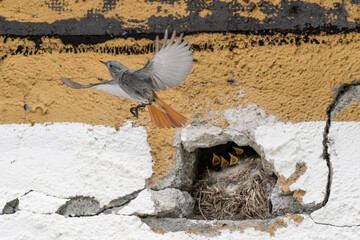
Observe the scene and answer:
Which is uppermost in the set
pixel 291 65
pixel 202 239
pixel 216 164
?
pixel 291 65

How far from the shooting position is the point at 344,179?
7.14ft

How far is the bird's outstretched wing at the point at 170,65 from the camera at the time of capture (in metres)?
1.81

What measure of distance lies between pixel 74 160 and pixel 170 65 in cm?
69

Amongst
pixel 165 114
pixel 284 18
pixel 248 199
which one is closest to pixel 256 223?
pixel 248 199

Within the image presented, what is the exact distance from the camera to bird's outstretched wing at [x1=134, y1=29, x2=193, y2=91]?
1811 millimetres

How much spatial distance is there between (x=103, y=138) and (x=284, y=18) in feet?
2.66

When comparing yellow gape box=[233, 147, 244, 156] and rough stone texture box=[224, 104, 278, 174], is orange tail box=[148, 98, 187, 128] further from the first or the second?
yellow gape box=[233, 147, 244, 156]

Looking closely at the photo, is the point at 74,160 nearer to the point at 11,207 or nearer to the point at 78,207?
the point at 78,207

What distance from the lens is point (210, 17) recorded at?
7.43 feet

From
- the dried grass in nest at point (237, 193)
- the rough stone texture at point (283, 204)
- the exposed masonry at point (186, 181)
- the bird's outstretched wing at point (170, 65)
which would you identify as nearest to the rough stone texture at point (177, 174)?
the exposed masonry at point (186, 181)

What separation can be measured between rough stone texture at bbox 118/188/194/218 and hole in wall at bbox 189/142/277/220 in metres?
0.08

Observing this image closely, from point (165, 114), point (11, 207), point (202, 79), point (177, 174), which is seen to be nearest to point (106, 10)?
point (202, 79)

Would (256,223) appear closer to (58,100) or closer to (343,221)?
(343,221)

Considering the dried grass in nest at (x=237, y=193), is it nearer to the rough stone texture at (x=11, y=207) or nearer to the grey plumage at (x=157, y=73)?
the grey plumage at (x=157, y=73)
